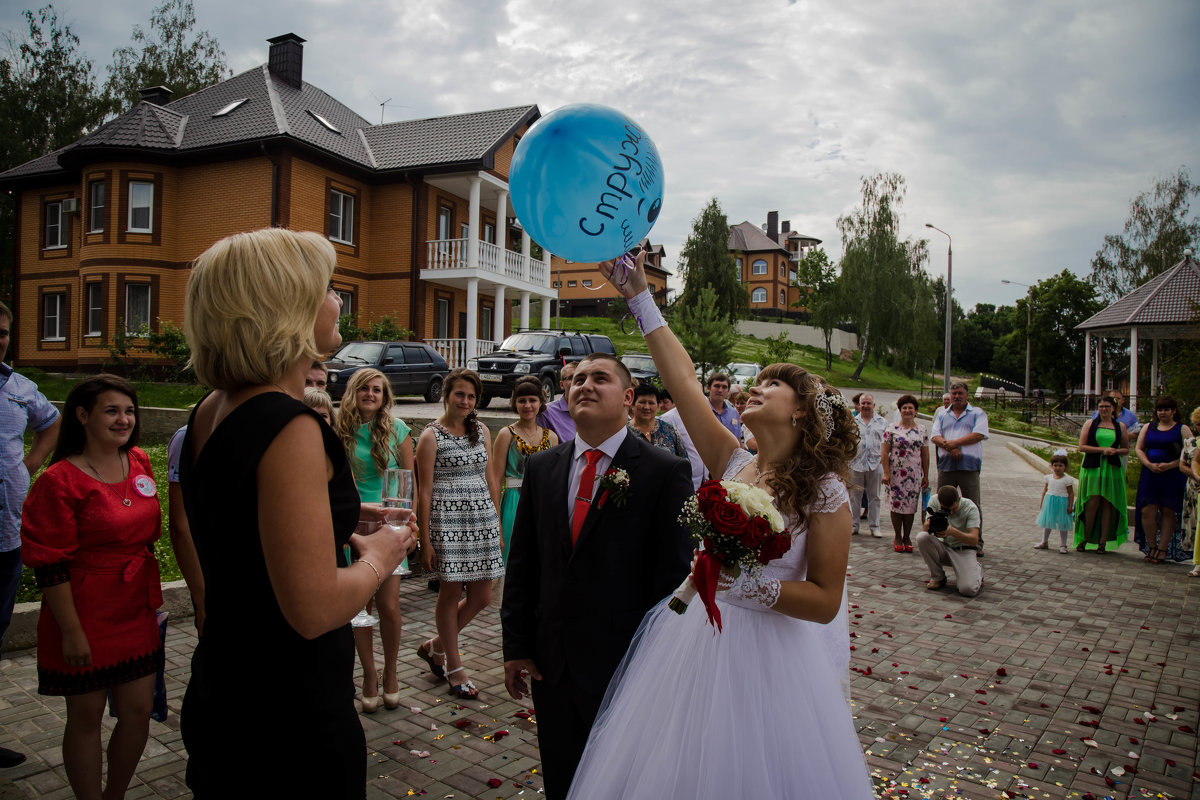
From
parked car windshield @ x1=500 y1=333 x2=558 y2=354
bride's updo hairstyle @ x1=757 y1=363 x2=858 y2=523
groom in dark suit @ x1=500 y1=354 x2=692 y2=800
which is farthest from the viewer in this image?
parked car windshield @ x1=500 y1=333 x2=558 y2=354

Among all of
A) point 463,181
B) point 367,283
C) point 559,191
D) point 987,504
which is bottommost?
point 987,504

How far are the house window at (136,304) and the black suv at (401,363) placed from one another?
10.8m

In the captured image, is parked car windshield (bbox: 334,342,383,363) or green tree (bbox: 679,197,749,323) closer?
parked car windshield (bbox: 334,342,383,363)

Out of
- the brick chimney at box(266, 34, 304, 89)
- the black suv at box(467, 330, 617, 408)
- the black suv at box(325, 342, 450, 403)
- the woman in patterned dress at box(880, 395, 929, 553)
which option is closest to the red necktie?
the woman in patterned dress at box(880, 395, 929, 553)

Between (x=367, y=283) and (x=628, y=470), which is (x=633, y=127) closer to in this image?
(x=628, y=470)

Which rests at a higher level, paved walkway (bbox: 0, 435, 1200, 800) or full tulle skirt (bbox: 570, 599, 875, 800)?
full tulle skirt (bbox: 570, 599, 875, 800)

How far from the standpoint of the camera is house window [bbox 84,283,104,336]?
25312mm

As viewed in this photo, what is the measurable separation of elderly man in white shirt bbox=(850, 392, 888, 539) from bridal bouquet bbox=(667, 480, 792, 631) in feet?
30.2

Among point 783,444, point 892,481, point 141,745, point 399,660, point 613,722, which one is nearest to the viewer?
point 613,722

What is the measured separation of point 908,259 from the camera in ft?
155

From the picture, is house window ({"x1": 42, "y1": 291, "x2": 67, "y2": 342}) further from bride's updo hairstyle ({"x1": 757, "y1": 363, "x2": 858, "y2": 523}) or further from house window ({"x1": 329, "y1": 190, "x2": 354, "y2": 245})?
bride's updo hairstyle ({"x1": 757, "y1": 363, "x2": 858, "y2": 523})

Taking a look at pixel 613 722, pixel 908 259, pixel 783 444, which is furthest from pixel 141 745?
pixel 908 259

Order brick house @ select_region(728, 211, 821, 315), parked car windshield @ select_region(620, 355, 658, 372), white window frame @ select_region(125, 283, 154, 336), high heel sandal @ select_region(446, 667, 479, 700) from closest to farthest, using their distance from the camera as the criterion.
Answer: high heel sandal @ select_region(446, 667, 479, 700), parked car windshield @ select_region(620, 355, 658, 372), white window frame @ select_region(125, 283, 154, 336), brick house @ select_region(728, 211, 821, 315)

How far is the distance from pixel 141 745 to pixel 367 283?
26416mm
